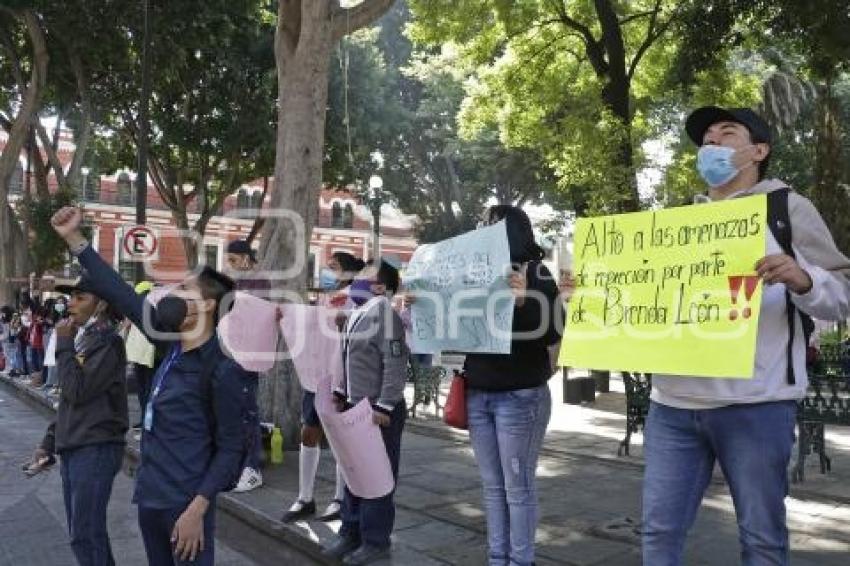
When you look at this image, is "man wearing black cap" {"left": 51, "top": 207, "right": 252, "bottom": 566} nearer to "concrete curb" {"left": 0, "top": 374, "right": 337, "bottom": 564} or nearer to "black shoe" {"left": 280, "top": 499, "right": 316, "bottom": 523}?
"concrete curb" {"left": 0, "top": 374, "right": 337, "bottom": 564}

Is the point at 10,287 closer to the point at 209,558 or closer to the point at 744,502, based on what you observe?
the point at 209,558

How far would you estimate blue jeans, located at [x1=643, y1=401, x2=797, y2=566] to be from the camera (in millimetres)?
2582

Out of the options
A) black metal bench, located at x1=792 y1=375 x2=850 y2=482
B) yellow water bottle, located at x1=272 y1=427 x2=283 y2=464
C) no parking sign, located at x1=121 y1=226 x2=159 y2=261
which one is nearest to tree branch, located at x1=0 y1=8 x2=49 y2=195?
no parking sign, located at x1=121 y1=226 x2=159 y2=261

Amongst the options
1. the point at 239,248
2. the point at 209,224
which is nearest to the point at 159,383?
the point at 239,248

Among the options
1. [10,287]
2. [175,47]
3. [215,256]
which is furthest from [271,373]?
[215,256]

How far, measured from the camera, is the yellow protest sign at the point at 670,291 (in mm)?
2645

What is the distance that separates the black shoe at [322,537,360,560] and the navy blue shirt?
2.00m

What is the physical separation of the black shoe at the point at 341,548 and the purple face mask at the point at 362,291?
58.0 inches

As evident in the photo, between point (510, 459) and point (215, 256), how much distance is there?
44.8m

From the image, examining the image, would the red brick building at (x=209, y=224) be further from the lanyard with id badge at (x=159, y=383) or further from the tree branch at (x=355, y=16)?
the lanyard with id badge at (x=159, y=383)

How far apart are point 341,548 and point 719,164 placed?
3330 mm

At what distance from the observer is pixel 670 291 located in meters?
2.93

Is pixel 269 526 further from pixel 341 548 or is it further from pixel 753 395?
pixel 753 395

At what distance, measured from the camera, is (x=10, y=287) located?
21.6m
